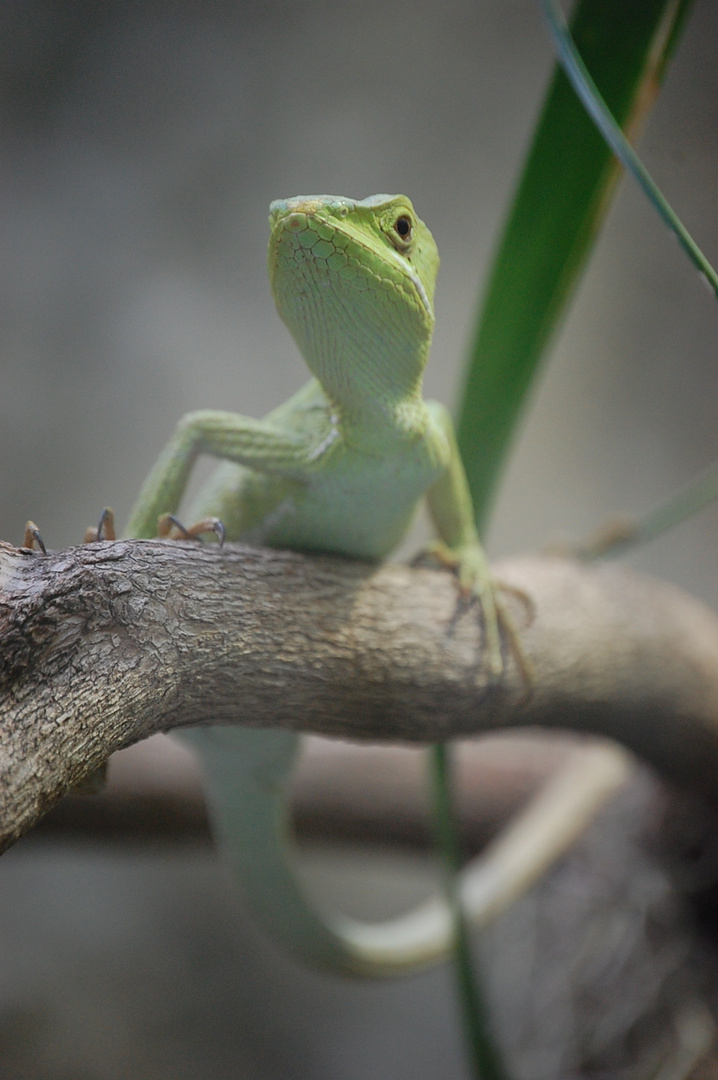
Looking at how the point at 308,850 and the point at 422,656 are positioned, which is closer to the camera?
the point at 422,656

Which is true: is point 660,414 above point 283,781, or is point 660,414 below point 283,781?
above

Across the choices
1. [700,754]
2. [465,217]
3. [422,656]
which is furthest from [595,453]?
[422,656]

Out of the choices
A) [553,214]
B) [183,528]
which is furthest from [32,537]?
[553,214]

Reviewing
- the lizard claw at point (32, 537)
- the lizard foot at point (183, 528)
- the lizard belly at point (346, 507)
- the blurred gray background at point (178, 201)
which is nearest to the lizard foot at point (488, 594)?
the lizard belly at point (346, 507)

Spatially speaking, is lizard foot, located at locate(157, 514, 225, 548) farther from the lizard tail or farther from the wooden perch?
the lizard tail

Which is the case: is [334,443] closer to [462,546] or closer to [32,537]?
[462,546]

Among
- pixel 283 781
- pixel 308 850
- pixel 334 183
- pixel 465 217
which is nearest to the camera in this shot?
pixel 334 183

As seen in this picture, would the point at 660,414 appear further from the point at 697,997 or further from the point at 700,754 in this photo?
the point at 697,997

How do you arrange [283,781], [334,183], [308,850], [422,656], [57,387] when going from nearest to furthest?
[334,183]
[57,387]
[422,656]
[283,781]
[308,850]

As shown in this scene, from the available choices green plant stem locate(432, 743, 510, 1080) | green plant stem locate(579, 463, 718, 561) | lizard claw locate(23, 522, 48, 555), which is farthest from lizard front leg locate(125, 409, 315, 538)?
green plant stem locate(579, 463, 718, 561)
